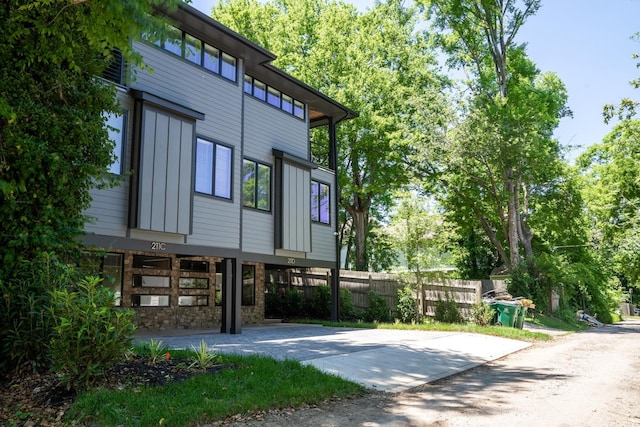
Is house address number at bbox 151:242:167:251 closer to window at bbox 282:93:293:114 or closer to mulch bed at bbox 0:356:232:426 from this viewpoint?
mulch bed at bbox 0:356:232:426

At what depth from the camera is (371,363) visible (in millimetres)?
8703

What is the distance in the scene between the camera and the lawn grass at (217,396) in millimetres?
4883

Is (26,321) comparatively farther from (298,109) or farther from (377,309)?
(377,309)

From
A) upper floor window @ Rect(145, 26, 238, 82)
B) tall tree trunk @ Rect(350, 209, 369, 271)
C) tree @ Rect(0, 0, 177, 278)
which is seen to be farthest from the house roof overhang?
tall tree trunk @ Rect(350, 209, 369, 271)

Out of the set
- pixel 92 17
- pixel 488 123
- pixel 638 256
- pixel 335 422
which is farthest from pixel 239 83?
pixel 638 256

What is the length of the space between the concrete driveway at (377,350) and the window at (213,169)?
394 cm

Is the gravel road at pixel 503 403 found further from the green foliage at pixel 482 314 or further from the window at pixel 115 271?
the window at pixel 115 271

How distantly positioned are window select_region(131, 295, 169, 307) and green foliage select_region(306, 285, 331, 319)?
22.4ft

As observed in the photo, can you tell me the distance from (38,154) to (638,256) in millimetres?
25229

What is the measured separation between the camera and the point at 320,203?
60.1 ft

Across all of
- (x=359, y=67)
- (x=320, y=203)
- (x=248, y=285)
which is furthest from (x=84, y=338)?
→ (x=359, y=67)

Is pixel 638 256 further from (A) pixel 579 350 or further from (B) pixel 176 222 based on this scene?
(B) pixel 176 222

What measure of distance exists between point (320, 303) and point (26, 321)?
46.5 ft

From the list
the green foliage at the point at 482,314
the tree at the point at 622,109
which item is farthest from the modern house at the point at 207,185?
the tree at the point at 622,109
